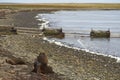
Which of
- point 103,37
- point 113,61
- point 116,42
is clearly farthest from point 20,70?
point 103,37

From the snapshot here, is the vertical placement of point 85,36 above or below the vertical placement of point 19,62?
below

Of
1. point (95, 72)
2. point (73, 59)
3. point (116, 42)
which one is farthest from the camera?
point (116, 42)

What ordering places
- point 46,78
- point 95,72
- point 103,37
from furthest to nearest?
→ point 103,37 → point 95,72 → point 46,78

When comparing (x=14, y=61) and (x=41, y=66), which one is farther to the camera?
(x=14, y=61)

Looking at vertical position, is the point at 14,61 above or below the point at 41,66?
below

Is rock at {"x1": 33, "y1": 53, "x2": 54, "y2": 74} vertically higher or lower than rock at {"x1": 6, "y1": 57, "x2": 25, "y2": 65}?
higher

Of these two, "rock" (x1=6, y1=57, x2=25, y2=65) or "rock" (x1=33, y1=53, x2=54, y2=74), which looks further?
"rock" (x1=6, y1=57, x2=25, y2=65)

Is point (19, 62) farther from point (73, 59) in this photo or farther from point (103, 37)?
point (103, 37)

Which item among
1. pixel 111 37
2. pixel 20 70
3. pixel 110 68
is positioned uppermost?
pixel 20 70

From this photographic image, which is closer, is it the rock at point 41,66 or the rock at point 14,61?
the rock at point 41,66

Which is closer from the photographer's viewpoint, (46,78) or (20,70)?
(46,78)

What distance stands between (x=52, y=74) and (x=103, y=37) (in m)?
30.4

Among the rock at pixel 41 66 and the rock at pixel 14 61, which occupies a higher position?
the rock at pixel 41 66

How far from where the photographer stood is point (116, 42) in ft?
144
